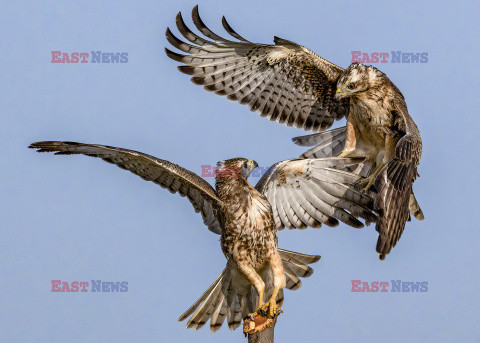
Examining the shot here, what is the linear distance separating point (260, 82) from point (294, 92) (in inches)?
18.6

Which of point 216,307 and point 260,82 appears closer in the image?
point 216,307

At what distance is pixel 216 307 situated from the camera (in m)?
11.4

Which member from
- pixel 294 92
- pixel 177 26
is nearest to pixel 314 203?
pixel 294 92

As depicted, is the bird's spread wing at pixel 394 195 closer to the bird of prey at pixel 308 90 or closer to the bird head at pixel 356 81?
the bird of prey at pixel 308 90

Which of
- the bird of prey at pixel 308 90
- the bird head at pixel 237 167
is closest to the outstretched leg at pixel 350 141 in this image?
the bird of prey at pixel 308 90

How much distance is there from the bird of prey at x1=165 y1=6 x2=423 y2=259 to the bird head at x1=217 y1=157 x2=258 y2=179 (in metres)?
1.53

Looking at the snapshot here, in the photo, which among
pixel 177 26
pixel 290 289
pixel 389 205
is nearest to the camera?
pixel 389 205

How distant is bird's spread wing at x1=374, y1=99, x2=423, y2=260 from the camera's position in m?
10.4

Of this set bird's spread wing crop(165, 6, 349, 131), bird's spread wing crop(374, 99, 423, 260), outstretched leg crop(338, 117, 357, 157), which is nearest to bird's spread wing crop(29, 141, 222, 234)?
bird's spread wing crop(374, 99, 423, 260)

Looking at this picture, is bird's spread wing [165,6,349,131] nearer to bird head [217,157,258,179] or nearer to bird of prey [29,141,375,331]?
bird of prey [29,141,375,331]

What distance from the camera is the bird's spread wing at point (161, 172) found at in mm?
10242

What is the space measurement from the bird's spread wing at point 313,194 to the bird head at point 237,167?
928 millimetres

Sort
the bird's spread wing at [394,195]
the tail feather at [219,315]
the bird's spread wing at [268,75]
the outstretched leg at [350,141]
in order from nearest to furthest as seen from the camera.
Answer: the bird's spread wing at [394,195] < the tail feather at [219,315] < the outstretched leg at [350,141] < the bird's spread wing at [268,75]

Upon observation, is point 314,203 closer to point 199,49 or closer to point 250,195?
point 250,195
